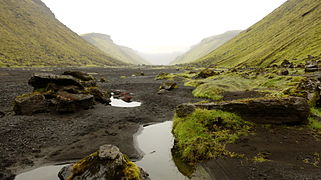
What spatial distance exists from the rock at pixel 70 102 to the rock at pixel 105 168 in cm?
1673

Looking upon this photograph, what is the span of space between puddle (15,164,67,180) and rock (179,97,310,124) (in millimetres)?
15455

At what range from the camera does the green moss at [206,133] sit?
13.8 meters

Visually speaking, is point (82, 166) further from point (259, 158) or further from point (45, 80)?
point (45, 80)

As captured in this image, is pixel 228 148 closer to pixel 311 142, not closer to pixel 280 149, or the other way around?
pixel 280 149

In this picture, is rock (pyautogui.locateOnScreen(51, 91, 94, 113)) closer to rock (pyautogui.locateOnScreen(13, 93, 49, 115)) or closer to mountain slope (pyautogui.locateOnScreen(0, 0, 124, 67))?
rock (pyautogui.locateOnScreen(13, 93, 49, 115))

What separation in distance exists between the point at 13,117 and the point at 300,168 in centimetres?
2768

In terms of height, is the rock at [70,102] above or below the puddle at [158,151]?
above

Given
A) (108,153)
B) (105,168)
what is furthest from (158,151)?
(105,168)

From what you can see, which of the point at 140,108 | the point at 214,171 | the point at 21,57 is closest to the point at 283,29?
the point at 140,108

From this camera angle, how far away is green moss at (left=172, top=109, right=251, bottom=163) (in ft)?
45.2

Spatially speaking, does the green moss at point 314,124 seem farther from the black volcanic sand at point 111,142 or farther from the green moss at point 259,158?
the green moss at point 259,158

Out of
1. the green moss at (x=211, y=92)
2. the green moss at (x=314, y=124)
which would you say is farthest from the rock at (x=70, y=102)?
the green moss at (x=314, y=124)

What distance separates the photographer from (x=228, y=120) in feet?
56.3

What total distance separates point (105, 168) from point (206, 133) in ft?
29.8
